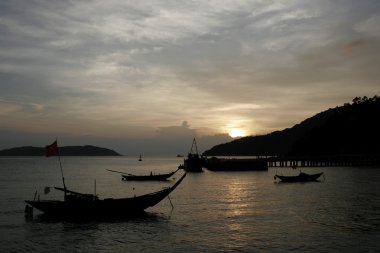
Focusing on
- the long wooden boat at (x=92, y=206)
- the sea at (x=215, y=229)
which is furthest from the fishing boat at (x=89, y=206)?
the sea at (x=215, y=229)

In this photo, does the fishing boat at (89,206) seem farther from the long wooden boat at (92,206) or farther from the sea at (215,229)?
the sea at (215,229)

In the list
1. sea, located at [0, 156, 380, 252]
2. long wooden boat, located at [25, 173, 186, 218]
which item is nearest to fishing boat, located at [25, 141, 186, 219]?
long wooden boat, located at [25, 173, 186, 218]

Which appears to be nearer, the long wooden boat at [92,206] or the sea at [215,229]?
the sea at [215,229]

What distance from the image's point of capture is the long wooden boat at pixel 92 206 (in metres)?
37.7

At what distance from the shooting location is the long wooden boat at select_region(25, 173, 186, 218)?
3766cm

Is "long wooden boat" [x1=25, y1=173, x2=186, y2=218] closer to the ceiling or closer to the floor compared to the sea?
closer to the ceiling

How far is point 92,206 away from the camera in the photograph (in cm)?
3753

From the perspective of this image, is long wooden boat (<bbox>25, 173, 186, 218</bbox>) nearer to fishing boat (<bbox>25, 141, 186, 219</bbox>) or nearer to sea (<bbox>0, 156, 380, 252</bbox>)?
fishing boat (<bbox>25, 141, 186, 219</bbox>)

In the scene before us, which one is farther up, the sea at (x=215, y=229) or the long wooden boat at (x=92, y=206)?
the long wooden boat at (x=92, y=206)

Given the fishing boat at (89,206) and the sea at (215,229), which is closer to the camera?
the sea at (215,229)

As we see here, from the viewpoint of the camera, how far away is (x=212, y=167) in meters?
131

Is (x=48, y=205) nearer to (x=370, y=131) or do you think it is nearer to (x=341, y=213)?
(x=341, y=213)

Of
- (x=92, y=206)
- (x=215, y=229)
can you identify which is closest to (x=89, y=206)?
(x=92, y=206)

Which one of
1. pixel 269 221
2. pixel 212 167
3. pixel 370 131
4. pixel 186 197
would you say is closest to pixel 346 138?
pixel 370 131
